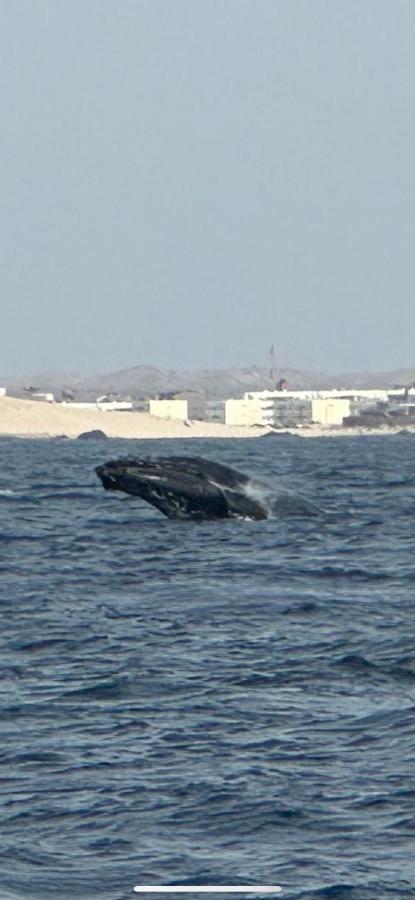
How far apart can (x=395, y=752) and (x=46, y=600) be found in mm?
10512

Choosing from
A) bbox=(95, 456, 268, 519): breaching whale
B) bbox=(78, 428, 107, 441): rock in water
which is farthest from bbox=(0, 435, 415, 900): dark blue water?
bbox=(78, 428, 107, 441): rock in water

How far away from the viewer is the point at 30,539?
116ft

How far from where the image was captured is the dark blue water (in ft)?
37.7

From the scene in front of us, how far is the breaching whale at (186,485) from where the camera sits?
33188mm

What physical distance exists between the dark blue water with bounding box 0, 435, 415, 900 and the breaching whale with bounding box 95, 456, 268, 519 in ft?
10.6

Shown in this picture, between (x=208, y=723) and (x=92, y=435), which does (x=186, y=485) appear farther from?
(x=92, y=435)

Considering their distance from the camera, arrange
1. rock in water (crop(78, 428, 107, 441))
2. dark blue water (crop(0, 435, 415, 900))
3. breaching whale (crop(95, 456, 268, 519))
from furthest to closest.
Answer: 1. rock in water (crop(78, 428, 107, 441))
2. breaching whale (crop(95, 456, 268, 519))
3. dark blue water (crop(0, 435, 415, 900))

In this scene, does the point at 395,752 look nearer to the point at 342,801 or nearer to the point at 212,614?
the point at 342,801

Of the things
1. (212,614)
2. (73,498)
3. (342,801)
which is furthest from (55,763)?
(73,498)

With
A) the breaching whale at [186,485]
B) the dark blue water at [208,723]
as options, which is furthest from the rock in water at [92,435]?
the dark blue water at [208,723]

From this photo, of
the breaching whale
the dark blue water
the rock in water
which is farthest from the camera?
the rock in water

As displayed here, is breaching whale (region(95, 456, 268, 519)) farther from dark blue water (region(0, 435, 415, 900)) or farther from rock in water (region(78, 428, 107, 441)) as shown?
rock in water (region(78, 428, 107, 441))

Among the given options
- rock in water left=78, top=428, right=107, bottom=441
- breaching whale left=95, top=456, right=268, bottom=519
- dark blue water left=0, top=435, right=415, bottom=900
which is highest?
breaching whale left=95, top=456, right=268, bottom=519

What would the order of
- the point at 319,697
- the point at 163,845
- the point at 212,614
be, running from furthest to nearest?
the point at 212,614
the point at 319,697
the point at 163,845
